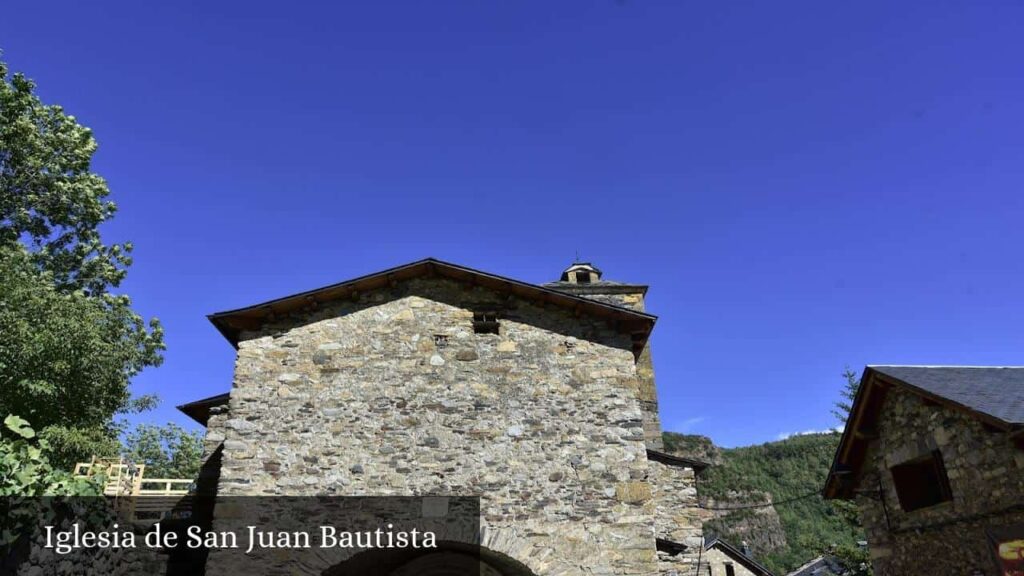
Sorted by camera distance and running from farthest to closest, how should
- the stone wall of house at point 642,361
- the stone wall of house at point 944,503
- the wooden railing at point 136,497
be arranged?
the stone wall of house at point 642,361, the wooden railing at point 136,497, the stone wall of house at point 944,503

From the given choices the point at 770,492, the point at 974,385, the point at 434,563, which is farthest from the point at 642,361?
the point at 770,492

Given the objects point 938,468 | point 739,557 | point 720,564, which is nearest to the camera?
point 938,468

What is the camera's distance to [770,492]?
188 feet

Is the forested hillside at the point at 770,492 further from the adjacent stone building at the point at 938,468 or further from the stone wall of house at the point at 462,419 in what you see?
the stone wall of house at the point at 462,419

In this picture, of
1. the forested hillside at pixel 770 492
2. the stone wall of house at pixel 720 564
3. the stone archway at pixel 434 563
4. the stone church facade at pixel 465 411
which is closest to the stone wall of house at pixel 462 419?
the stone church facade at pixel 465 411

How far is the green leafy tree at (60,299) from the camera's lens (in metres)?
14.6

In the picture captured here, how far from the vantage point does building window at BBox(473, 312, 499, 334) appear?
10.5 m

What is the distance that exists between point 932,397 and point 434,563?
30.8 feet

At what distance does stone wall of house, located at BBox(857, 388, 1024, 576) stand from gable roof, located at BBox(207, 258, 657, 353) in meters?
4.80

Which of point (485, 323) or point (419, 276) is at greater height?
point (419, 276)

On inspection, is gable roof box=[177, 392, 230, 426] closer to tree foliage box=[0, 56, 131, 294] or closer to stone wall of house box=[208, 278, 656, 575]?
stone wall of house box=[208, 278, 656, 575]

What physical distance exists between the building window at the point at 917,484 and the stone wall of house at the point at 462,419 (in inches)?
204

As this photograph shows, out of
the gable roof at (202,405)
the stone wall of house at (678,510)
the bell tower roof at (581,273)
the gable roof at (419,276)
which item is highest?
the bell tower roof at (581,273)

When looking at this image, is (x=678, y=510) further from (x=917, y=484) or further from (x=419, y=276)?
(x=419, y=276)
